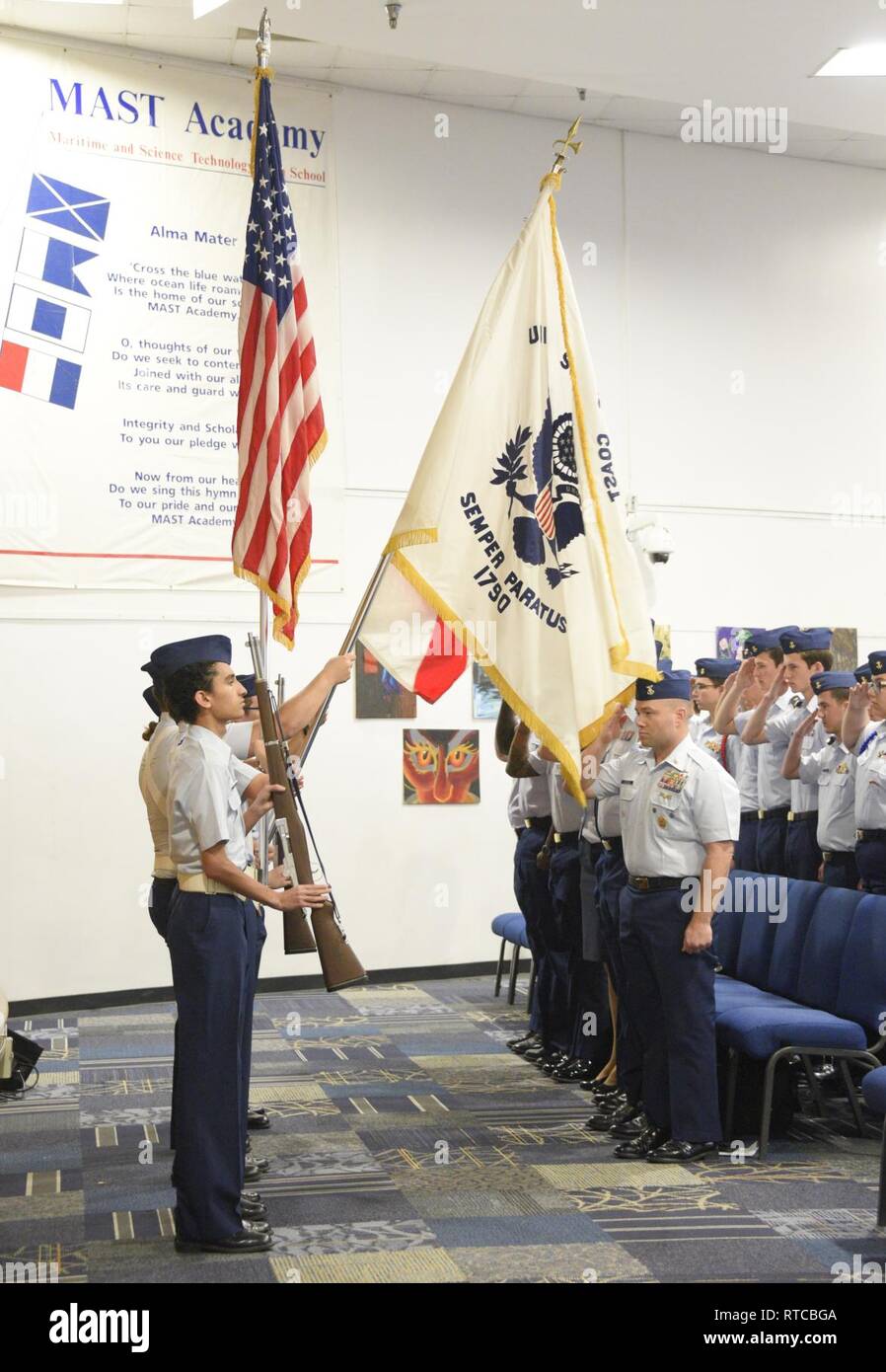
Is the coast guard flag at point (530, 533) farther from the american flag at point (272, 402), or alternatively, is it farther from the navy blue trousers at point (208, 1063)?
the navy blue trousers at point (208, 1063)

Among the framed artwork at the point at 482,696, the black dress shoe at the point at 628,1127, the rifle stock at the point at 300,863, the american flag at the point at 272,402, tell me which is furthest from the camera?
the framed artwork at the point at 482,696

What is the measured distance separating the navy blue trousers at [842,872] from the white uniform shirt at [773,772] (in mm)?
830

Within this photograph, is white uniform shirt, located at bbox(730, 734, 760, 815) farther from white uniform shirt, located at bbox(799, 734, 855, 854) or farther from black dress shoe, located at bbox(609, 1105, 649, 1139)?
black dress shoe, located at bbox(609, 1105, 649, 1139)

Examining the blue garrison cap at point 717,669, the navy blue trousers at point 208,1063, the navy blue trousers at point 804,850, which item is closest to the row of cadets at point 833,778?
the navy blue trousers at point 804,850

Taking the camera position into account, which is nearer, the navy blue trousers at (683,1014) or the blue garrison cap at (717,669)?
the navy blue trousers at (683,1014)

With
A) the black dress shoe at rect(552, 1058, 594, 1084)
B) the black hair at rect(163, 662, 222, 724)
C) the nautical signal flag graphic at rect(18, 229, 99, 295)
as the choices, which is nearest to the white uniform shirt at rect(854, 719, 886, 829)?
the black dress shoe at rect(552, 1058, 594, 1084)

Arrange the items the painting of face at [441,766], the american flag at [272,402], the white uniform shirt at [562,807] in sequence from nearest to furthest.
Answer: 1. the american flag at [272,402]
2. the white uniform shirt at [562,807]
3. the painting of face at [441,766]

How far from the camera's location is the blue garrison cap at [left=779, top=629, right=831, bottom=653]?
23.5 feet

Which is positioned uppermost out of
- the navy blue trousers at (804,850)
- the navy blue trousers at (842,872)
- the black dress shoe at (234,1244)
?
the navy blue trousers at (804,850)

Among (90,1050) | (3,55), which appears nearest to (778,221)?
(3,55)

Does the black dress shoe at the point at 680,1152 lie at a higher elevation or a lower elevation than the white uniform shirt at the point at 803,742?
lower

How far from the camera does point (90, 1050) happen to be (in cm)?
704

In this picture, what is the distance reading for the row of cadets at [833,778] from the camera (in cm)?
662

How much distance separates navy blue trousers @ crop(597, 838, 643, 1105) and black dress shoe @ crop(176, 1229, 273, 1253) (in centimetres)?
181
